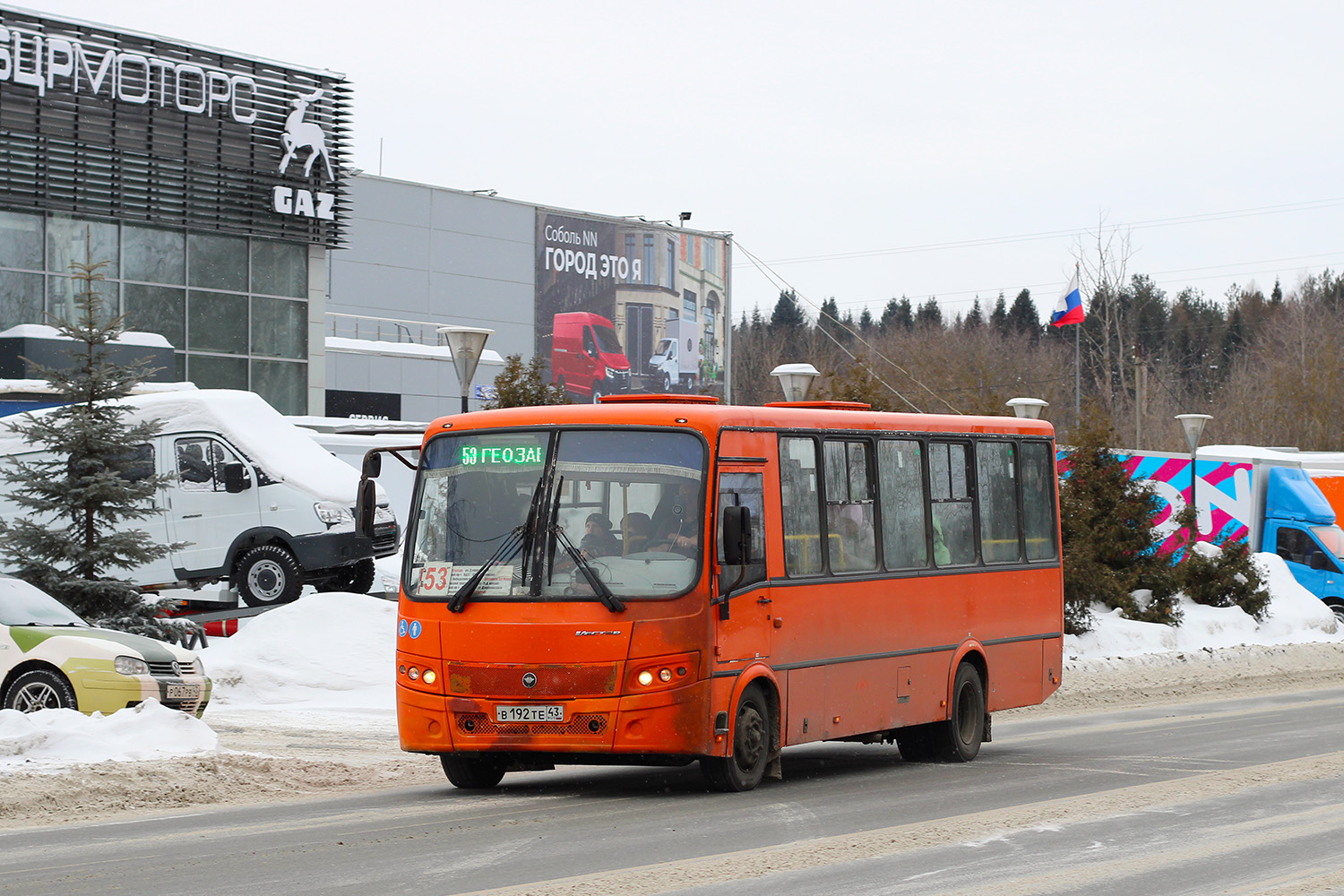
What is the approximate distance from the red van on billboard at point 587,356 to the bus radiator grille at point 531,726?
58.6 m

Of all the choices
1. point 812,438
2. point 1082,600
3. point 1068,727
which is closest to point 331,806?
point 812,438

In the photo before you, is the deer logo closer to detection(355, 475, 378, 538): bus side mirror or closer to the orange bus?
the orange bus

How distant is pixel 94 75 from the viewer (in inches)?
1531

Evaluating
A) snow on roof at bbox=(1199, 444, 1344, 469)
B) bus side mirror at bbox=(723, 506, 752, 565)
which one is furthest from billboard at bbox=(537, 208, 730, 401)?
bus side mirror at bbox=(723, 506, 752, 565)

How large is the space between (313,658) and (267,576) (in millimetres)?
4999

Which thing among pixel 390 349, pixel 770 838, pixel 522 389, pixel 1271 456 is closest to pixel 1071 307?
pixel 1271 456

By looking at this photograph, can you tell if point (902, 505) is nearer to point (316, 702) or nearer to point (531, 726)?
point (531, 726)

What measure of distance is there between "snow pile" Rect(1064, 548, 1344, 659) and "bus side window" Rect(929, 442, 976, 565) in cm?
1060

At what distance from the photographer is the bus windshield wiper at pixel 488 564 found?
1141 centimetres

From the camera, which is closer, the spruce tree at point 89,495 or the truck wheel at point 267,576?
the spruce tree at point 89,495

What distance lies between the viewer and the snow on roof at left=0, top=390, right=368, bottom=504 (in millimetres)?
24281

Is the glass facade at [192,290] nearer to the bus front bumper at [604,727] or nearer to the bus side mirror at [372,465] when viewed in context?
the bus side mirror at [372,465]

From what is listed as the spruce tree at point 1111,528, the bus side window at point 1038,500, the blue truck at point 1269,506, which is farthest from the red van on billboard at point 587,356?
the bus side window at point 1038,500

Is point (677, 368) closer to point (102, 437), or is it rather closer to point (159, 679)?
point (102, 437)
